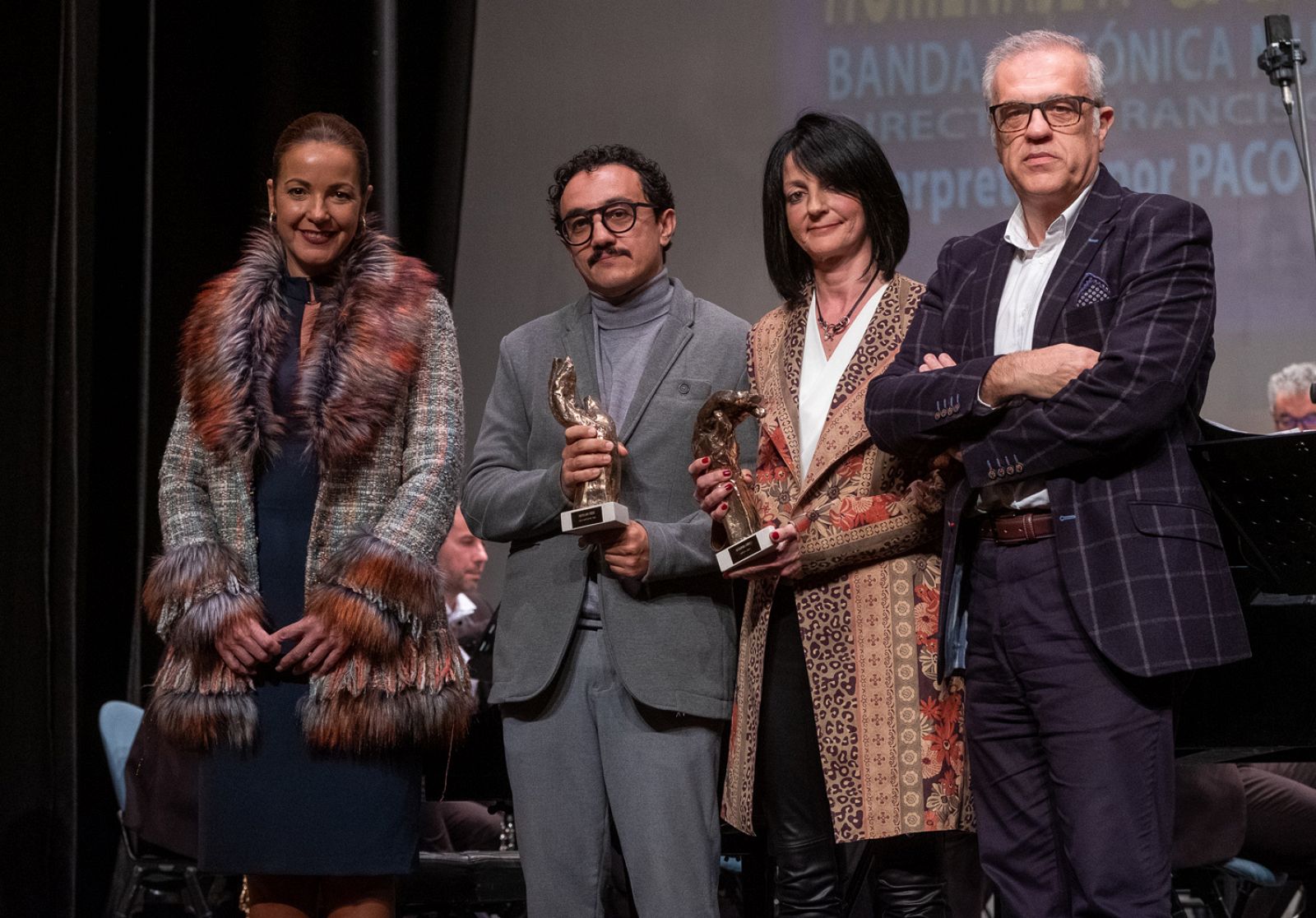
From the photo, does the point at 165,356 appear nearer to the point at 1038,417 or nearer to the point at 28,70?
the point at 28,70

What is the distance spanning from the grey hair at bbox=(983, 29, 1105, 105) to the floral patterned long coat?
410 millimetres

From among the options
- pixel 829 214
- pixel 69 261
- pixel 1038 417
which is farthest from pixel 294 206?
pixel 69 261

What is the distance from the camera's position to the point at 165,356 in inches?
191

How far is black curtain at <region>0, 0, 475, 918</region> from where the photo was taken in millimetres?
4379

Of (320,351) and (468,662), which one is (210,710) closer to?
(320,351)

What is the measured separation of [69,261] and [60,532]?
0.88m

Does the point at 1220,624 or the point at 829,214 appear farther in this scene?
the point at 829,214

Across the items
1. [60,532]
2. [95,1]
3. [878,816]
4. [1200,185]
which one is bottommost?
[878,816]

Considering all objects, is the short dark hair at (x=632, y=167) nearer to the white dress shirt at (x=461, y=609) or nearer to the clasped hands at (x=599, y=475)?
the clasped hands at (x=599, y=475)

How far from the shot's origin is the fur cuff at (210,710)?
7.95 feet

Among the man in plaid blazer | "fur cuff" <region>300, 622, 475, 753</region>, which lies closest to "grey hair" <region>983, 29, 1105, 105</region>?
the man in plaid blazer

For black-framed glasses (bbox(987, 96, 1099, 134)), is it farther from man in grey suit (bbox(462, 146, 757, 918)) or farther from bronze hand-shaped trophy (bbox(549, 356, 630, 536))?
bronze hand-shaped trophy (bbox(549, 356, 630, 536))

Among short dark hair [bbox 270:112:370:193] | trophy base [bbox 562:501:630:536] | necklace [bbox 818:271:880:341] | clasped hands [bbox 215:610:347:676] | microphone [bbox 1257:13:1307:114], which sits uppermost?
microphone [bbox 1257:13:1307:114]

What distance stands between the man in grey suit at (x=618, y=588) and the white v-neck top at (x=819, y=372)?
115 mm
